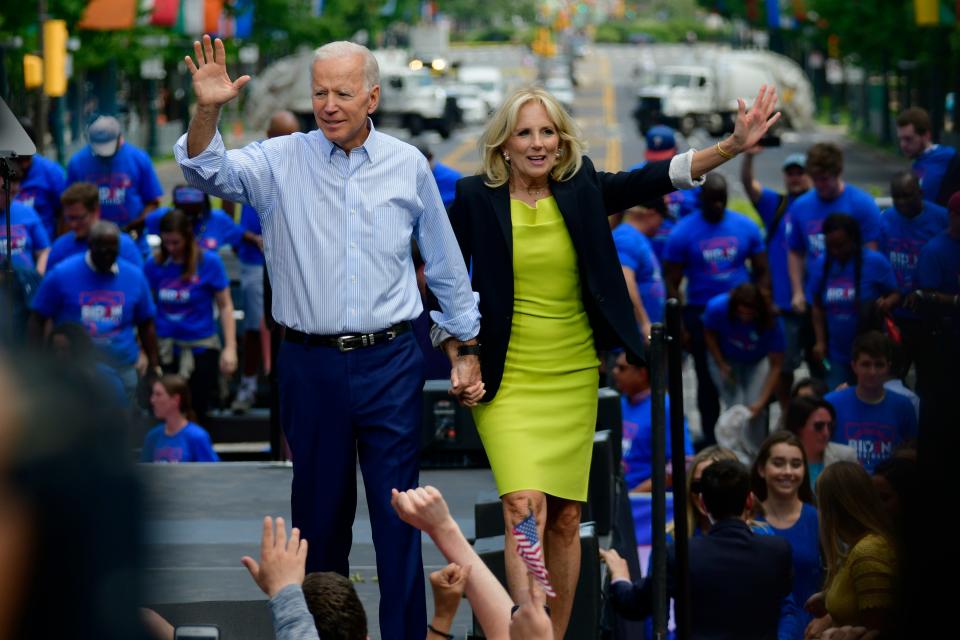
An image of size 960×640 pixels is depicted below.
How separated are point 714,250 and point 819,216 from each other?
0.75 meters

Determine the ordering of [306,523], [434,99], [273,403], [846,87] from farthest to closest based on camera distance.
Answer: [846,87] → [434,99] → [273,403] → [306,523]

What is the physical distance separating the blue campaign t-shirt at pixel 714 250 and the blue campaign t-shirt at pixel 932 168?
135cm

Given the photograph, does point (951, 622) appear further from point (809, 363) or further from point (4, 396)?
point (809, 363)

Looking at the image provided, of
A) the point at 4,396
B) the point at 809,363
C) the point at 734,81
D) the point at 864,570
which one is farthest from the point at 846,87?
the point at 4,396

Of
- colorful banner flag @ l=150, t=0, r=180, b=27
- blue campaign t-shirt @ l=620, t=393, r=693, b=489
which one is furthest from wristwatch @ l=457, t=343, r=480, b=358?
colorful banner flag @ l=150, t=0, r=180, b=27

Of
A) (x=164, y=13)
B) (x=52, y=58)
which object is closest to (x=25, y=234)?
(x=52, y=58)

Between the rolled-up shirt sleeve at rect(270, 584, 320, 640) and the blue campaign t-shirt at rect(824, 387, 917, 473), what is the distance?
6013 mm

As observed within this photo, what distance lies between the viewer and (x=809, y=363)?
1148 cm

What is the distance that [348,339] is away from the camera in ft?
15.8

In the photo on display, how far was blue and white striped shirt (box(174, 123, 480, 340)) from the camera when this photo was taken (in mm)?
4816

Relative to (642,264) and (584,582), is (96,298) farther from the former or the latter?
(584,582)

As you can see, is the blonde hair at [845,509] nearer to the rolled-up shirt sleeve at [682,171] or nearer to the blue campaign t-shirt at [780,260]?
the rolled-up shirt sleeve at [682,171]

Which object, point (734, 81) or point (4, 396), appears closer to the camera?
point (4, 396)

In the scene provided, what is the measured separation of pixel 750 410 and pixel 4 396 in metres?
9.74
